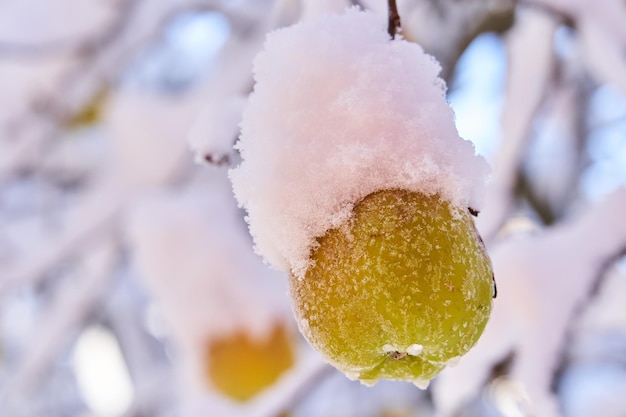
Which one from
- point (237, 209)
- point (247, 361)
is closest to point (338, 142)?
point (247, 361)

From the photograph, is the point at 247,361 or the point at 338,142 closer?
the point at 338,142

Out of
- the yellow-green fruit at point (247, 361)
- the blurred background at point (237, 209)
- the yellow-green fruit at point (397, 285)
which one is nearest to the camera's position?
the yellow-green fruit at point (397, 285)

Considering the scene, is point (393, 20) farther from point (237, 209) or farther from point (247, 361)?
point (237, 209)

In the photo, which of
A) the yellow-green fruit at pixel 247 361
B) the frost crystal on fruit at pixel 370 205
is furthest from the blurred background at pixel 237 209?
the frost crystal on fruit at pixel 370 205

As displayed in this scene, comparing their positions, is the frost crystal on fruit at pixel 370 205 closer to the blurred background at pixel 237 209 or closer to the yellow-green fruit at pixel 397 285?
the yellow-green fruit at pixel 397 285

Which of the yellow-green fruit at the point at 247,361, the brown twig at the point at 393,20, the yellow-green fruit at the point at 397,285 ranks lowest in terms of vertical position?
the yellow-green fruit at the point at 247,361

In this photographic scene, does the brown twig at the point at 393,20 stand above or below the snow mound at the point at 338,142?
above

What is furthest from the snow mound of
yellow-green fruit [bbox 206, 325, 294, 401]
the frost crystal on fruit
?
yellow-green fruit [bbox 206, 325, 294, 401]
